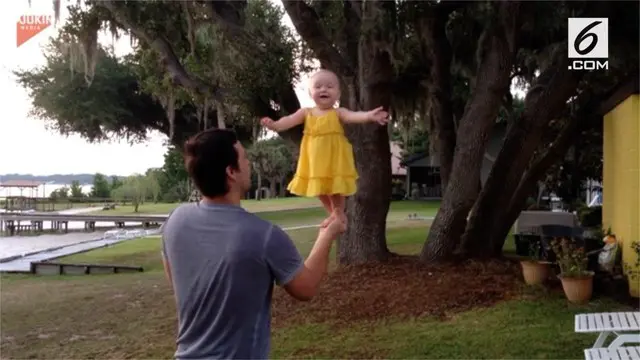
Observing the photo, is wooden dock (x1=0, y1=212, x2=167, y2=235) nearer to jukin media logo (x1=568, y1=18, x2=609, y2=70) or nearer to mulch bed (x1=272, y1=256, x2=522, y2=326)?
mulch bed (x1=272, y1=256, x2=522, y2=326)

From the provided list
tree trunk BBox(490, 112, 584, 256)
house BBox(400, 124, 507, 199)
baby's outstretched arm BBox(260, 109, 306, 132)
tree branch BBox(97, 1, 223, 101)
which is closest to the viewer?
baby's outstretched arm BBox(260, 109, 306, 132)

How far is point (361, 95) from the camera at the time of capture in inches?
243

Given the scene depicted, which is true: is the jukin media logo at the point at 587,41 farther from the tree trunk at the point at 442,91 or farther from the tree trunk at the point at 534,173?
the tree trunk at the point at 442,91

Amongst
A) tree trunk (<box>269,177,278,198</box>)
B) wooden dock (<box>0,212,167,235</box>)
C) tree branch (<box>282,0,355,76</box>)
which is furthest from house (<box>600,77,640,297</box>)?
wooden dock (<box>0,212,167,235</box>)

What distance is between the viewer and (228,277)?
5.65ft

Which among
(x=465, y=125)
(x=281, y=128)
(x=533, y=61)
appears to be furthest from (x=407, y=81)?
(x=281, y=128)

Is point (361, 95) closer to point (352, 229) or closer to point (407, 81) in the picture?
point (352, 229)

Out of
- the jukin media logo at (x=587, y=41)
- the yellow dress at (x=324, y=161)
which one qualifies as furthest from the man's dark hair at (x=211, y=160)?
the jukin media logo at (x=587, y=41)

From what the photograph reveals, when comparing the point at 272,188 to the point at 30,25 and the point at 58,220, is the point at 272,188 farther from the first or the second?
the point at 30,25

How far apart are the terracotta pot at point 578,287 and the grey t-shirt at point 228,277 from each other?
474cm

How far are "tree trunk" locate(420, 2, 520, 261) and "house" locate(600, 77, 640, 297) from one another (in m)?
1.28

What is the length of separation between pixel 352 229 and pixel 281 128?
5.23 m

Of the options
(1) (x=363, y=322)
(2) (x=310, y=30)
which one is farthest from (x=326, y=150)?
(2) (x=310, y=30)

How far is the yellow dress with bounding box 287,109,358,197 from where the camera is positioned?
6.80 feet
